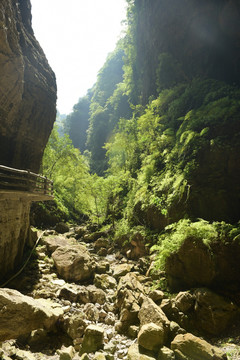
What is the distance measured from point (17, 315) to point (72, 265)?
4.34 meters

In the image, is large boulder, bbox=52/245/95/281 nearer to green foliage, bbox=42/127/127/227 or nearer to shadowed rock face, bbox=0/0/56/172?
shadowed rock face, bbox=0/0/56/172

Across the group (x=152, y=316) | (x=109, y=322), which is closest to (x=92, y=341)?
(x=109, y=322)

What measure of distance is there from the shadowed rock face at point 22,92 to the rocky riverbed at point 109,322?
6836mm

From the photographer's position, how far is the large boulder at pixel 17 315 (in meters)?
4.09

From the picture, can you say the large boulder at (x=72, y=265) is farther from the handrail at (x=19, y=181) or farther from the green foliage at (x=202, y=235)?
the green foliage at (x=202, y=235)

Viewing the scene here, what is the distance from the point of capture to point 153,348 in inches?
177

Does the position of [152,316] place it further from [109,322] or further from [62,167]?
[62,167]

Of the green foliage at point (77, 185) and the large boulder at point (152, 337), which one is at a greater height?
the green foliage at point (77, 185)

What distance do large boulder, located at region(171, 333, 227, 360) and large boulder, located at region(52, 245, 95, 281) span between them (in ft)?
16.8

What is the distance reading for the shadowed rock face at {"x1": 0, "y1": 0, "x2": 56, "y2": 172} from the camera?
838 centimetres

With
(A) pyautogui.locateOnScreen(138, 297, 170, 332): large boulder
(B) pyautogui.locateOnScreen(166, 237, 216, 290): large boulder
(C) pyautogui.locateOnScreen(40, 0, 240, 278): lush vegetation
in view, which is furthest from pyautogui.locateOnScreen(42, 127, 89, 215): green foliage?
(A) pyautogui.locateOnScreen(138, 297, 170, 332): large boulder

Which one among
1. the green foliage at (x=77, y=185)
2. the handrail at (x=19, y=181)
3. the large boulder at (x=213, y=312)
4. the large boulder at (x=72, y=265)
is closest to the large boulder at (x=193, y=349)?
the large boulder at (x=213, y=312)

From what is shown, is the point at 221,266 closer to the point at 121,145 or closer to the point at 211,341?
the point at 211,341

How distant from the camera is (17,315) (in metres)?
4.29
